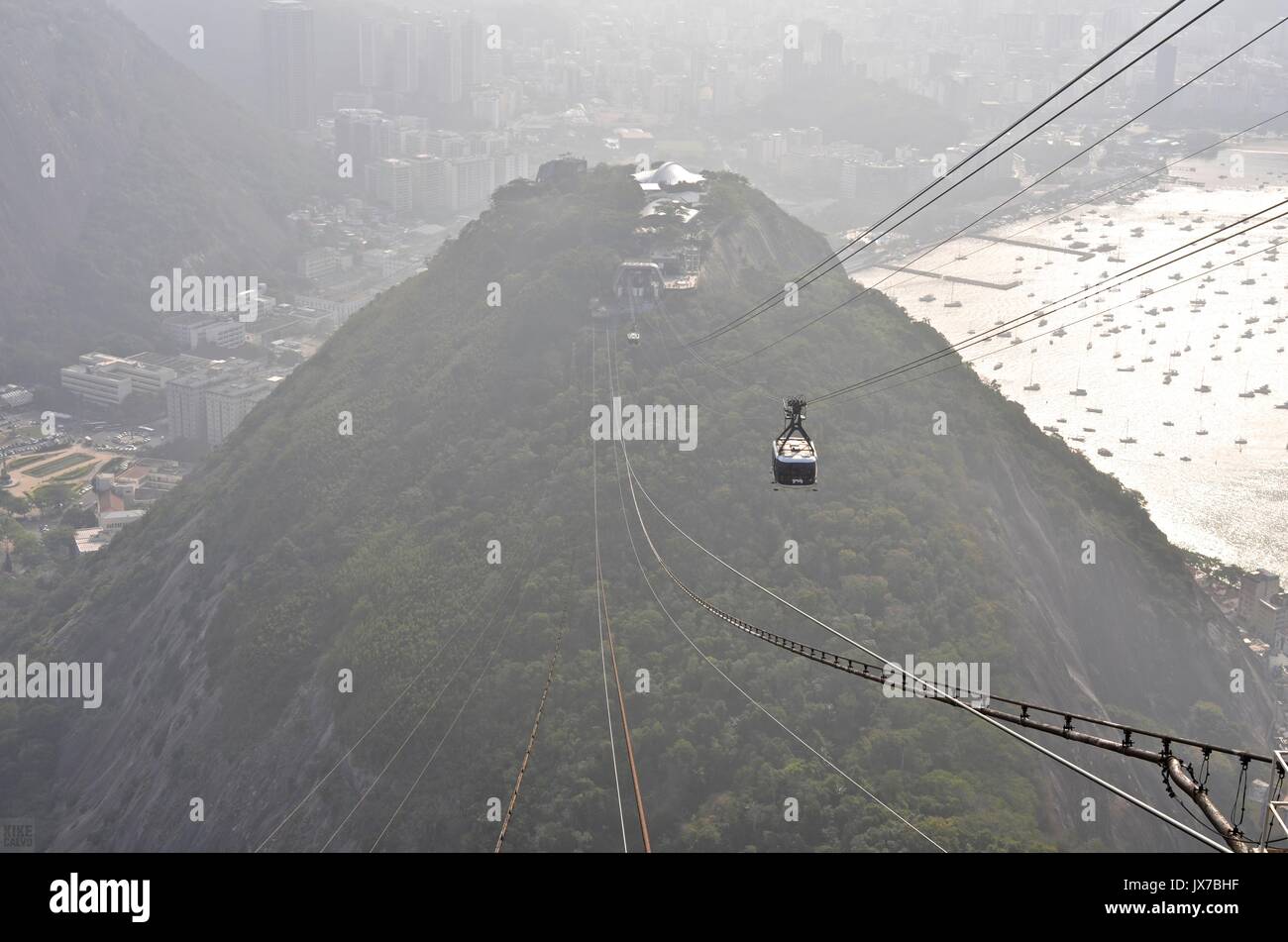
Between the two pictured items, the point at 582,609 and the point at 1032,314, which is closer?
the point at 582,609

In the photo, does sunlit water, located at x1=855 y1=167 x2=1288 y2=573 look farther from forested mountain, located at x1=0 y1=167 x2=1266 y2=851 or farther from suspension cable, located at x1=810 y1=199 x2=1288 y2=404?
forested mountain, located at x1=0 y1=167 x2=1266 y2=851

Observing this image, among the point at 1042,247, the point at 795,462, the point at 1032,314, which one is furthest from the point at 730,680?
the point at 1042,247

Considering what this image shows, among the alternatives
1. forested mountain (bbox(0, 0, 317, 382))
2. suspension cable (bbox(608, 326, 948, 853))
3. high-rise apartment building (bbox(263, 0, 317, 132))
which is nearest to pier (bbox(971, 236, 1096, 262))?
forested mountain (bbox(0, 0, 317, 382))

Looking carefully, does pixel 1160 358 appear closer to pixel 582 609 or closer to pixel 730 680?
pixel 582 609

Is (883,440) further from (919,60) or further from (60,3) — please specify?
(919,60)

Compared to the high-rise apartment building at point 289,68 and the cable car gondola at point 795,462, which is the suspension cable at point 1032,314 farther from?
the high-rise apartment building at point 289,68
